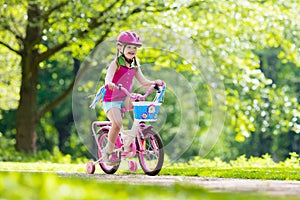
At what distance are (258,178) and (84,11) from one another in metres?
9.63

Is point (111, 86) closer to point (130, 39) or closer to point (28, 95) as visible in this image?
point (130, 39)

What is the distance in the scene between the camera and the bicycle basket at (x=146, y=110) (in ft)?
27.3

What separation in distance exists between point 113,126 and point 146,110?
739mm

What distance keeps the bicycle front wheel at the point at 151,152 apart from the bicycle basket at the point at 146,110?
294mm

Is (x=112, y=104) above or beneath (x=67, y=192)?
above

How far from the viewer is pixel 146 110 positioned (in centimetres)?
836

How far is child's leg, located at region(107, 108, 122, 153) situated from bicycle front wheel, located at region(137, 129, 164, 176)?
340 mm

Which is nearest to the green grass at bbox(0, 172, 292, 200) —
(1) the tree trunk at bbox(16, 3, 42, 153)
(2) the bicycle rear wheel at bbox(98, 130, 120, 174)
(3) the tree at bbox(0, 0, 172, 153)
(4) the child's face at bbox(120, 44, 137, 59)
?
(4) the child's face at bbox(120, 44, 137, 59)

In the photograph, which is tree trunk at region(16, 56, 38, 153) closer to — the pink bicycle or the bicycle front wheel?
the pink bicycle

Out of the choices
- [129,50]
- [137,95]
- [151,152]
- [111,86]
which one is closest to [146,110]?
[137,95]

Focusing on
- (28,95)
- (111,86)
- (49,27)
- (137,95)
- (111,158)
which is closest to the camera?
(111,86)

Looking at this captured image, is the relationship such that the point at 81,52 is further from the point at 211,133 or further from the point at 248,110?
the point at 211,133

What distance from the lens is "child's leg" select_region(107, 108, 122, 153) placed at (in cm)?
875

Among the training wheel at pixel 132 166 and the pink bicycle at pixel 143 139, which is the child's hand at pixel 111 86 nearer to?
the pink bicycle at pixel 143 139
